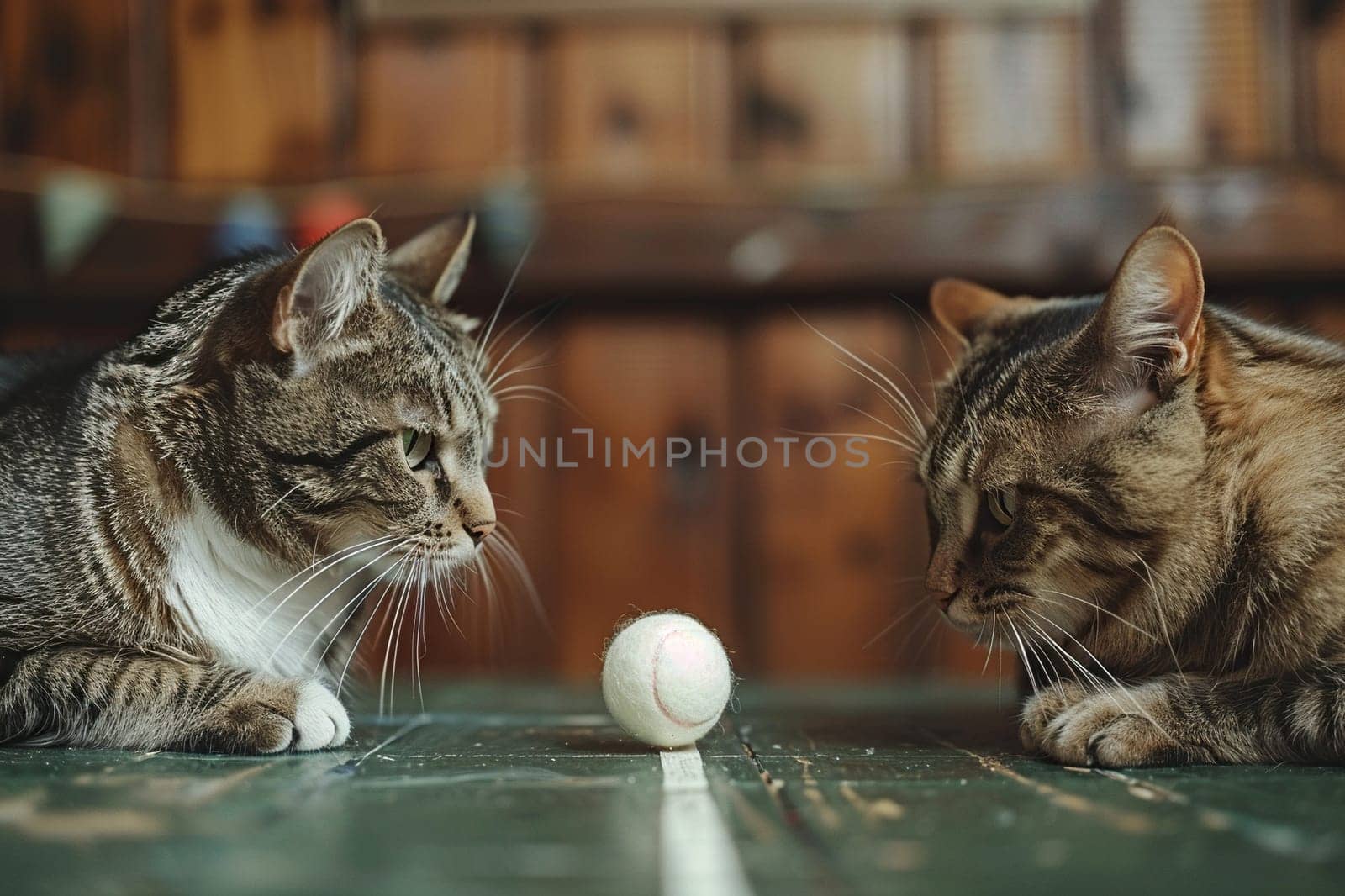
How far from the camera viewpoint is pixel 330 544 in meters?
1.43

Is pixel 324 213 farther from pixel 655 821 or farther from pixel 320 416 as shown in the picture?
pixel 655 821

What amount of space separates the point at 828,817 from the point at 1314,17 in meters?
2.56

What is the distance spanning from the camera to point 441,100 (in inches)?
109

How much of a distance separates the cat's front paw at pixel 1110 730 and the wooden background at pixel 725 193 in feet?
4.39

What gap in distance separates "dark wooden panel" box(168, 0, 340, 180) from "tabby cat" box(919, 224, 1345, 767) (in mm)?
2023

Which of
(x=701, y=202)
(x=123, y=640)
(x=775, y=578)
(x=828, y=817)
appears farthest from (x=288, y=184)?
(x=828, y=817)

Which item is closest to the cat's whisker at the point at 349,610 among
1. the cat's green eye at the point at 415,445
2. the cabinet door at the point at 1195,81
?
the cat's green eye at the point at 415,445

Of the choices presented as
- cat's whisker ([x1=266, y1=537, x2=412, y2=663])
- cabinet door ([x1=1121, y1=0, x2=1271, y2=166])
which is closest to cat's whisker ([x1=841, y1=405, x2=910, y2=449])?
cat's whisker ([x1=266, y1=537, x2=412, y2=663])

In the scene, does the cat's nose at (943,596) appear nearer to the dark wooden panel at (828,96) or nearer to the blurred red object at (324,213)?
the dark wooden panel at (828,96)

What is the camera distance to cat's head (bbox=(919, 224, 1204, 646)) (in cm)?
122

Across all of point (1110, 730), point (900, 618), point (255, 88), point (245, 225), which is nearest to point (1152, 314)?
point (1110, 730)

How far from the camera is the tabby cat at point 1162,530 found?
119 centimetres

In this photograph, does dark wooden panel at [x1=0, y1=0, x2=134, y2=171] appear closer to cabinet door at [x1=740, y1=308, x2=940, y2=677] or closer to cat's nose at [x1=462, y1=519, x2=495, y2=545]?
cabinet door at [x1=740, y1=308, x2=940, y2=677]

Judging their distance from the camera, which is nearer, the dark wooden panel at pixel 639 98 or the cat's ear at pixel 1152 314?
the cat's ear at pixel 1152 314
